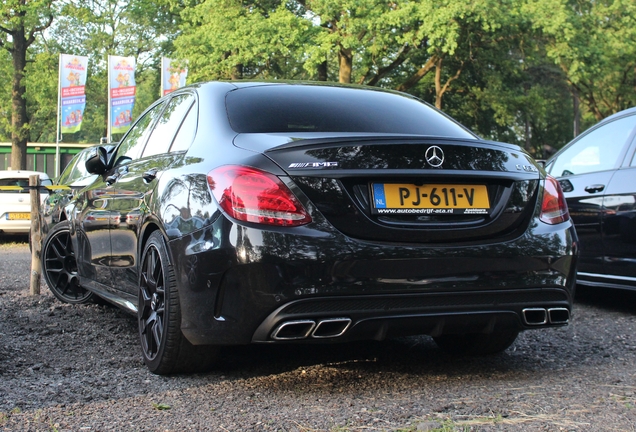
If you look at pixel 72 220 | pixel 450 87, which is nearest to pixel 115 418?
pixel 72 220

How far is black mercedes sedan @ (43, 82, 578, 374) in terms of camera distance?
3.43m

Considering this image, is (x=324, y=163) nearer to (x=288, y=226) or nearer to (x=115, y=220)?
(x=288, y=226)

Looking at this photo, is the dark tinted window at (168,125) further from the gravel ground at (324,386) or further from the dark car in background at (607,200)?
the dark car in background at (607,200)

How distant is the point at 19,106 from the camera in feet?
120

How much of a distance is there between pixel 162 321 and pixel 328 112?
136 cm

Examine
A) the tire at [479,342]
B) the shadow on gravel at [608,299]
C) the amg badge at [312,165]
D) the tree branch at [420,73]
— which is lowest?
the shadow on gravel at [608,299]

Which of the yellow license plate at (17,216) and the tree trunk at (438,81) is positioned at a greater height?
the tree trunk at (438,81)

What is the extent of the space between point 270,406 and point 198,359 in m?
0.63

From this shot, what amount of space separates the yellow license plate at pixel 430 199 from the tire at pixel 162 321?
1044 millimetres

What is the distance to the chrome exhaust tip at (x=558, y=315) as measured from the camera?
3.88m

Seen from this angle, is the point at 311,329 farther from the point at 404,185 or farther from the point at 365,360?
the point at 365,360

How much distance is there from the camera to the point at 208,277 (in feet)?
11.6

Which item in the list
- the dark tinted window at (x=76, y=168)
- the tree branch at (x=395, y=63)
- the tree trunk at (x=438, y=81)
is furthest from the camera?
the tree trunk at (x=438, y=81)

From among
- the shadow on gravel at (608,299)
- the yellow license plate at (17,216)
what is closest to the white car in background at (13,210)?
the yellow license plate at (17,216)
